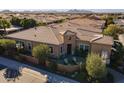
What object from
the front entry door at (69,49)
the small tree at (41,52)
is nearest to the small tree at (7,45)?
the small tree at (41,52)

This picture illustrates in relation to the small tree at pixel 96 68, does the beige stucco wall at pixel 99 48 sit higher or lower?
higher

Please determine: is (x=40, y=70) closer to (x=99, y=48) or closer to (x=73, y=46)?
(x=73, y=46)

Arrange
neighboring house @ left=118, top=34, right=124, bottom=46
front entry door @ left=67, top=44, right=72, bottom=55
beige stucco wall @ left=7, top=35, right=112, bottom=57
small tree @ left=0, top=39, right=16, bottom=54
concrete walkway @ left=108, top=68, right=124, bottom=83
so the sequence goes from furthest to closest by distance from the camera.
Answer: neighboring house @ left=118, top=34, right=124, bottom=46
front entry door @ left=67, top=44, right=72, bottom=55
small tree @ left=0, top=39, right=16, bottom=54
beige stucco wall @ left=7, top=35, right=112, bottom=57
concrete walkway @ left=108, top=68, right=124, bottom=83

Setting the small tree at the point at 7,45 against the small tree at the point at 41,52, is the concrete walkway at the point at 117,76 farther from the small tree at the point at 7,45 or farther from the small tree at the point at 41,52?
the small tree at the point at 7,45

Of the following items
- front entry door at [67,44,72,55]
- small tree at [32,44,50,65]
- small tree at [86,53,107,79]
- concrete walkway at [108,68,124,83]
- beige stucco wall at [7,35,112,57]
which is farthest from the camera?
front entry door at [67,44,72,55]

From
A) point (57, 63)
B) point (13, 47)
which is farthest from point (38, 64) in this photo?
point (13, 47)

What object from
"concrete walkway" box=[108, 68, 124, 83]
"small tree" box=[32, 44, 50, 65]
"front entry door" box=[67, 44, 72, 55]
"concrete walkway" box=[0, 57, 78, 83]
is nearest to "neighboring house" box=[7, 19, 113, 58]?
"front entry door" box=[67, 44, 72, 55]

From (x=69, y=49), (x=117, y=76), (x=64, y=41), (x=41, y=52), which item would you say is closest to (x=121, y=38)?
(x=69, y=49)

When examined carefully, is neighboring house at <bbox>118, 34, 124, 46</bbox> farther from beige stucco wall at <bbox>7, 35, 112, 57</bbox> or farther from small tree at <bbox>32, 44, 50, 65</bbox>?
small tree at <bbox>32, 44, 50, 65</bbox>

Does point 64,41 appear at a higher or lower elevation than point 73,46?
higher

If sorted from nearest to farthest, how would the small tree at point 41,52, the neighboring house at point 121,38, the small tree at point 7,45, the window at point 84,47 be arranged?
1. the small tree at point 41,52
2. the window at point 84,47
3. the small tree at point 7,45
4. the neighboring house at point 121,38

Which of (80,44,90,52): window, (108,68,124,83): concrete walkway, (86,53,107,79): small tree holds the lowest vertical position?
(108,68,124,83): concrete walkway
